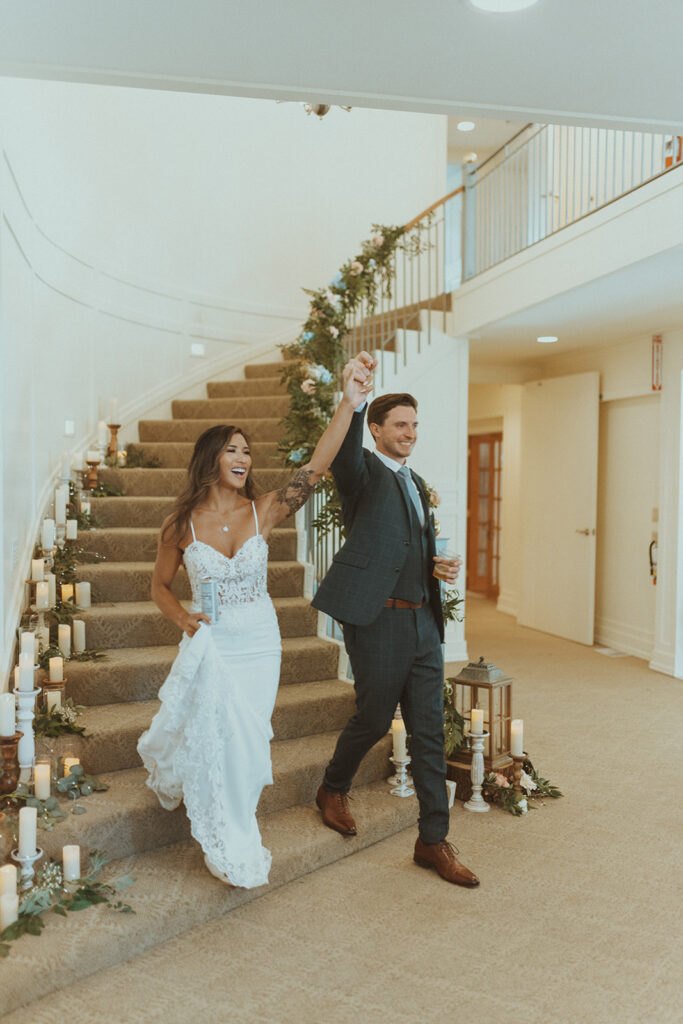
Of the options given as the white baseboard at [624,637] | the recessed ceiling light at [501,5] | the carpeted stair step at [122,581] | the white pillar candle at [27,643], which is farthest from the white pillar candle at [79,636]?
the white baseboard at [624,637]

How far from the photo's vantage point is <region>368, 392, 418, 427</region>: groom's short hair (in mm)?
2930

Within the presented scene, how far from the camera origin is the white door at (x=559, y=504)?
746 centimetres

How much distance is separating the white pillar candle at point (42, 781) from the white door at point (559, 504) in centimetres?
555

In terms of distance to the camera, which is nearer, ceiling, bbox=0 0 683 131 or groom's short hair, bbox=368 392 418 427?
ceiling, bbox=0 0 683 131

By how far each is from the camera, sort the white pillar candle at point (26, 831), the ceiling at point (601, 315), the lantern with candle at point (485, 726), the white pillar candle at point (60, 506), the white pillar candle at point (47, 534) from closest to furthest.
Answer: the white pillar candle at point (26, 831), the lantern with candle at point (485, 726), the white pillar candle at point (47, 534), the white pillar candle at point (60, 506), the ceiling at point (601, 315)

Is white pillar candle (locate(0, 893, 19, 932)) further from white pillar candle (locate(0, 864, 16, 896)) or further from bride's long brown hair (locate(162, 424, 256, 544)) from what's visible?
bride's long brown hair (locate(162, 424, 256, 544))

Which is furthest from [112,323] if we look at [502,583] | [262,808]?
[502,583]

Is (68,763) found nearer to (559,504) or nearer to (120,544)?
(120,544)

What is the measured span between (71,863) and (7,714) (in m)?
0.53

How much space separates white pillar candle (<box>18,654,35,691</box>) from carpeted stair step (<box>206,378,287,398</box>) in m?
4.14

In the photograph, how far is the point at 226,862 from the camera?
2.70 m

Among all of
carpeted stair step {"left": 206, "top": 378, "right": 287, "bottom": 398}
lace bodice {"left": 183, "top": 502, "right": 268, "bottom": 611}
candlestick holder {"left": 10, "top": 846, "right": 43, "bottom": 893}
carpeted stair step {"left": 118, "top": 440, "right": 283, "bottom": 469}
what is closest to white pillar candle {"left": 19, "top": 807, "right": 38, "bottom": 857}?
candlestick holder {"left": 10, "top": 846, "right": 43, "bottom": 893}

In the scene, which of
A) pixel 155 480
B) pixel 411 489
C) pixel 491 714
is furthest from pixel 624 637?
pixel 411 489

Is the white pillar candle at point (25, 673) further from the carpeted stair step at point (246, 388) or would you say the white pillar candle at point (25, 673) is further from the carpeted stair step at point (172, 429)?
the carpeted stair step at point (246, 388)
